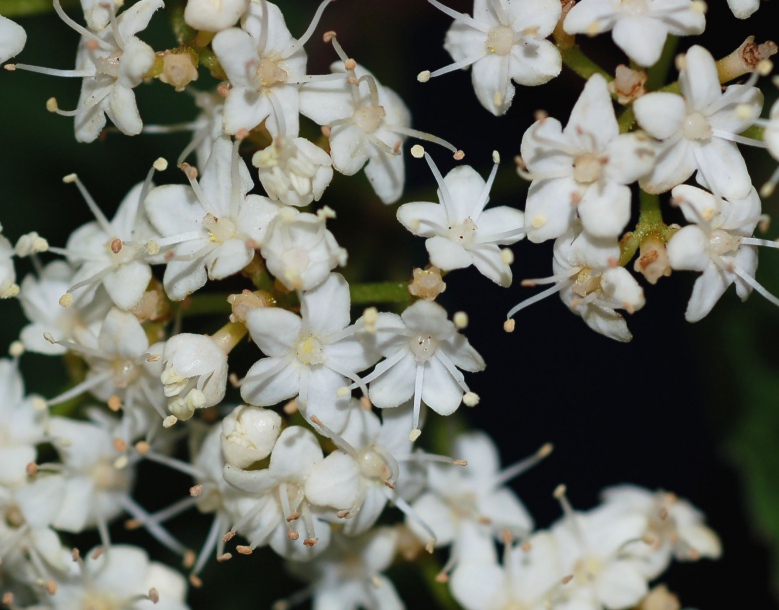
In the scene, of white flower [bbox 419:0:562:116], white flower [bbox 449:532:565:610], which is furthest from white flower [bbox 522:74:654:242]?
white flower [bbox 449:532:565:610]

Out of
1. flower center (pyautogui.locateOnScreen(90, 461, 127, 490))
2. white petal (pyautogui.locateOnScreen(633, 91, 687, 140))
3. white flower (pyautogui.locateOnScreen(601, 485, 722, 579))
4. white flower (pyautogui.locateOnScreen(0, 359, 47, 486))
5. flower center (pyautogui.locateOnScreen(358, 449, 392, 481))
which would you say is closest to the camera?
white petal (pyautogui.locateOnScreen(633, 91, 687, 140))

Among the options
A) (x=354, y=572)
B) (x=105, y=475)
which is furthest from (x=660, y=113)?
(x=105, y=475)

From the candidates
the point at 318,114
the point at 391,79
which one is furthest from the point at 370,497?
the point at 391,79

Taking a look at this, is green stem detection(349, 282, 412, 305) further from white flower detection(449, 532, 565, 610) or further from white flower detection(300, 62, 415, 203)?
white flower detection(449, 532, 565, 610)

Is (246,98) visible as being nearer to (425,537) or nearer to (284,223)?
(284,223)

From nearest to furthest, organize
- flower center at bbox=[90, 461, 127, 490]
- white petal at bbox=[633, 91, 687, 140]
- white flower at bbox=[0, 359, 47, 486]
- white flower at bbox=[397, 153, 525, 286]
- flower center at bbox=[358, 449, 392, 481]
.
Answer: white petal at bbox=[633, 91, 687, 140], white flower at bbox=[397, 153, 525, 286], flower center at bbox=[358, 449, 392, 481], white flower at bbox=[0, 359, 47, 486], flower center at bbox=[90, 461, 127, 490]

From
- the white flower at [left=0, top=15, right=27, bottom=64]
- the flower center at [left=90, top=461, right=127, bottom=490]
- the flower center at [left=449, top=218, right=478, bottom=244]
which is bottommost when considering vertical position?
the flower center at [left=90, top=461, right=127, bottom=490]
